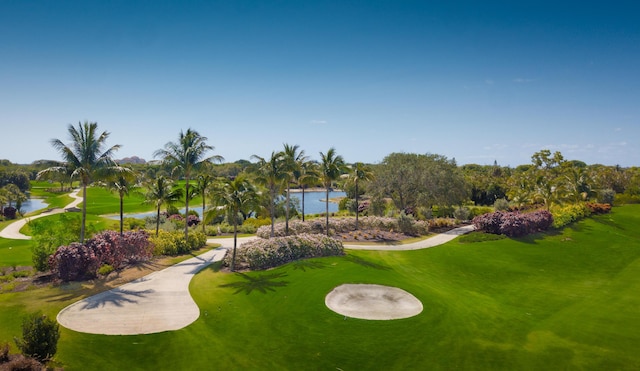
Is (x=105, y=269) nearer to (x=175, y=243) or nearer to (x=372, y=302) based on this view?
(x=175, y=243)

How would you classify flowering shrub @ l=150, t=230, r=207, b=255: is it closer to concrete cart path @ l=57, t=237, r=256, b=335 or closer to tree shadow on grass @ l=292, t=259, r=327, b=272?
concrete cart path @ l=57, t=237, r=256, b=335

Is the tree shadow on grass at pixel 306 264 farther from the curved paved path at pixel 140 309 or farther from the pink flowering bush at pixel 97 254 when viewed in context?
the pink flowering bush at pixel 97 254

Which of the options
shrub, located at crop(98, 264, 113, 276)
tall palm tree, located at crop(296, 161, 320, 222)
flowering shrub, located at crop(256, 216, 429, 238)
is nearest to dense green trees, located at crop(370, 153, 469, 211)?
flowering shrub, located at crop(256, 216, 429, 238)

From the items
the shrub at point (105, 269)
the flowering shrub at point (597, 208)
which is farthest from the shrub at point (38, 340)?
the flowering shrub at point (597, 208)

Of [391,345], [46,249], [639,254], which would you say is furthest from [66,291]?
[639,254]

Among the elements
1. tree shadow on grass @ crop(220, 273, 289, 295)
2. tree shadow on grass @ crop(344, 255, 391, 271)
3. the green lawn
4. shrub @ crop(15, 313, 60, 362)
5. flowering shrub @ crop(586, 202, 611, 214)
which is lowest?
the green lawn

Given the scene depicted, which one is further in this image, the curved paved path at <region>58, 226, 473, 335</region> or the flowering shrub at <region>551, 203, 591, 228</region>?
the flowering shrub at <region>551, 203, 591, 228</region>
